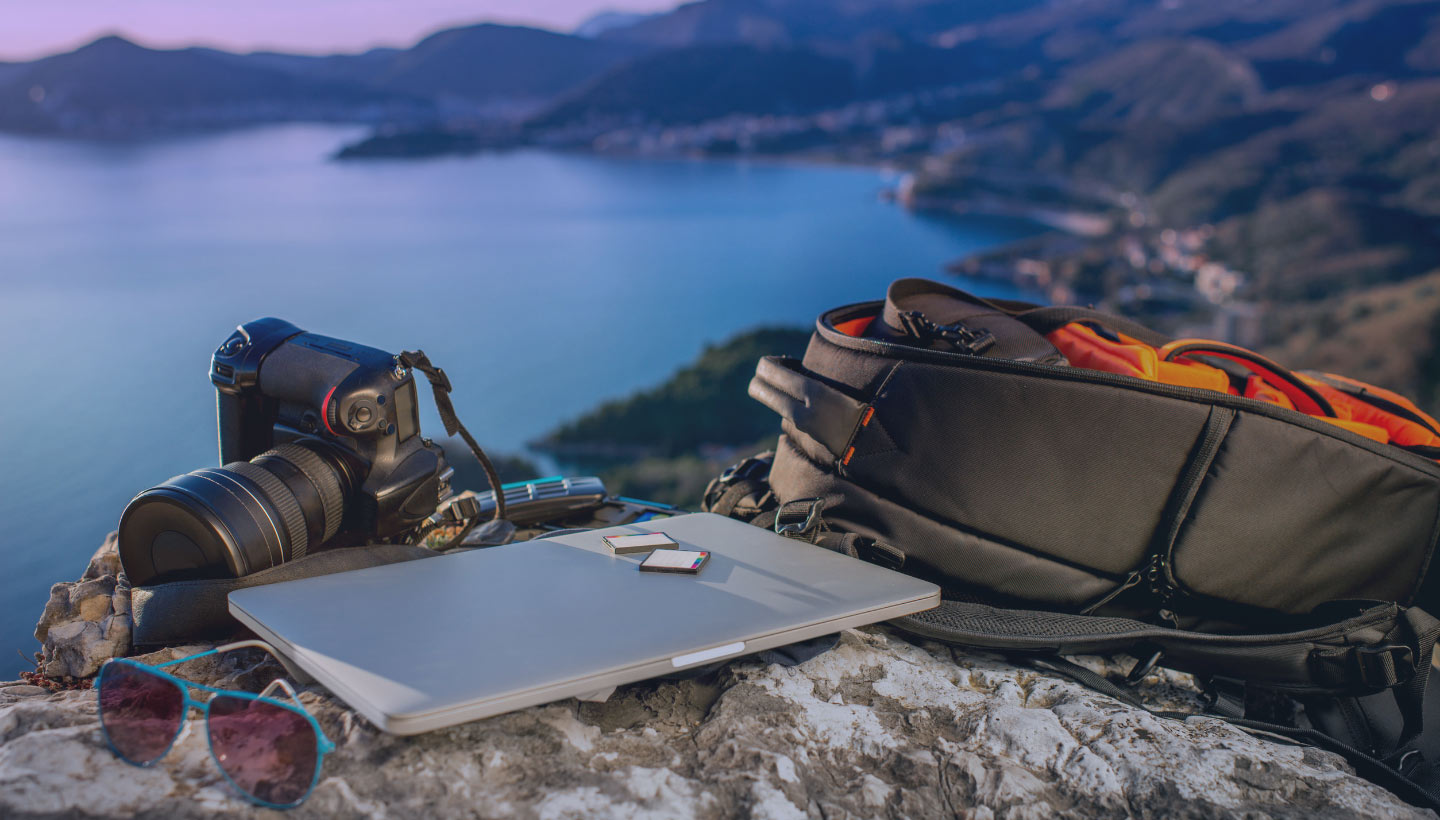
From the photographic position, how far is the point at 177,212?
599 inches

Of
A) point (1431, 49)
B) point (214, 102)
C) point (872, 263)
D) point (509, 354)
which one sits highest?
point (1431, 49)

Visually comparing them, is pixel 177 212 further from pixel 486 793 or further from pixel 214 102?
pixel 486 793

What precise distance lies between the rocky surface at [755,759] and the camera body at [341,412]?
0.37 metres

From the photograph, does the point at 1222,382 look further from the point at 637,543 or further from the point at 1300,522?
the point at 637,543

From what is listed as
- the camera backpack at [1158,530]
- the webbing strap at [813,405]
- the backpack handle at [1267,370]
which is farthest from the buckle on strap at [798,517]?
the backpack handle at [1267,370]

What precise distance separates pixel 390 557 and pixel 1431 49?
146 feet

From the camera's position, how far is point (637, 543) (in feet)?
4.52

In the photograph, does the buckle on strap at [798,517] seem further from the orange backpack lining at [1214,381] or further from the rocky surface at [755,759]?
the orange backpack lining at [1214,381]

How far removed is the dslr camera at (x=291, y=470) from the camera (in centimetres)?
126

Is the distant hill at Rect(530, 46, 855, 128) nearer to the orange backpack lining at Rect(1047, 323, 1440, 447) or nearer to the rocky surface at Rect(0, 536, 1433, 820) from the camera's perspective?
the orange backpack lining at Rect(1047, 323, 1440, 447)

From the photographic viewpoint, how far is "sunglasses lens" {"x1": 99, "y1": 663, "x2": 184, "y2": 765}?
0.92m

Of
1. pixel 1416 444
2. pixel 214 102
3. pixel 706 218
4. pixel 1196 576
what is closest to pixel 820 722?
pixel 1196 576

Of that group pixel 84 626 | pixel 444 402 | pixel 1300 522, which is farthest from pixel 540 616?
pixel 1300 522

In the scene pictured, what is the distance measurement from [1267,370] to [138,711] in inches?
81.7
